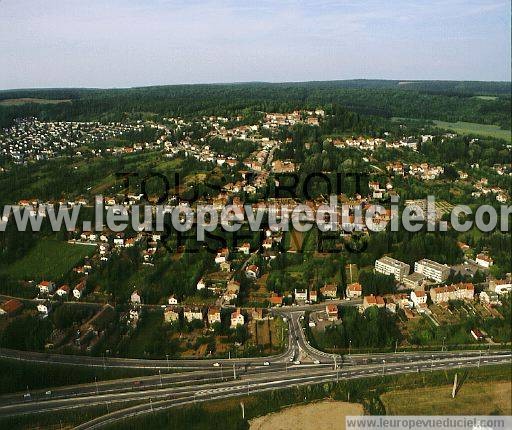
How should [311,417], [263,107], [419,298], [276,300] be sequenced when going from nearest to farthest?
[311,417] < [419,298] < [276,300] < [263,107]

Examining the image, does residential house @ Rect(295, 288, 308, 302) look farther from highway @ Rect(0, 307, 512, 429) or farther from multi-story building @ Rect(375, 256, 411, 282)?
multi-story building @ Rect(375, 256, 411, 282)

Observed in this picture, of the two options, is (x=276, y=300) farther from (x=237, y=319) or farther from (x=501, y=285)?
(x=501, y=285)

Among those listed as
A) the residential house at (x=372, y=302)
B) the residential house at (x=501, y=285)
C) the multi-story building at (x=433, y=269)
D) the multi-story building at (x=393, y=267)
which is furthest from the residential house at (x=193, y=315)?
the residential house at (x=501, y=285)

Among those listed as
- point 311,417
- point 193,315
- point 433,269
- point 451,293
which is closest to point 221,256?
point 193,315

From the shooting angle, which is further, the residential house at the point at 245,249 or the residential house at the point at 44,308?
the residential house at the point at 245,249

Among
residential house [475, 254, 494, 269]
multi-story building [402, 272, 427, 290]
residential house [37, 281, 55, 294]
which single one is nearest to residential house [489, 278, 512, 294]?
residential house [475, 254, 494, 269]

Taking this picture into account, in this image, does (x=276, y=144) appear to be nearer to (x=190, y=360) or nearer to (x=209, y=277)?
(x=209, y=277)

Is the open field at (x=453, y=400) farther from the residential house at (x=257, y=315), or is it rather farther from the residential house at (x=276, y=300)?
the residential house at (x=276, y=300)

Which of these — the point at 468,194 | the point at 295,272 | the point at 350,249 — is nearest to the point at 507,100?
the point at 468,194
